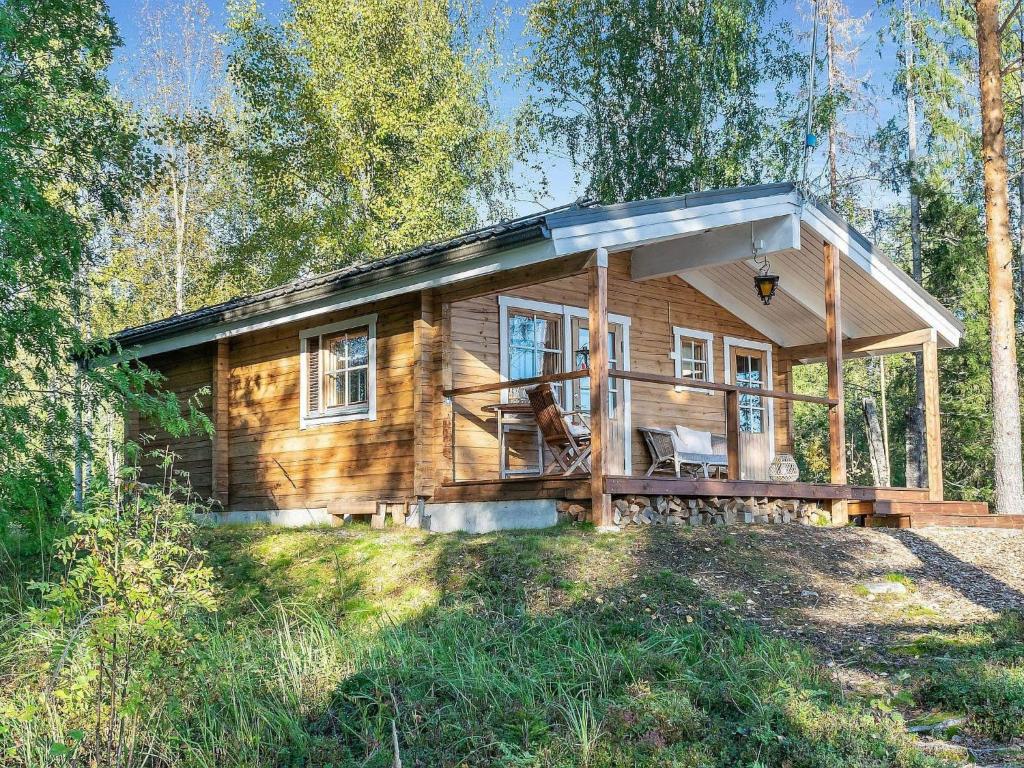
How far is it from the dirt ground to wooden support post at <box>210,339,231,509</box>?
639 centimetres

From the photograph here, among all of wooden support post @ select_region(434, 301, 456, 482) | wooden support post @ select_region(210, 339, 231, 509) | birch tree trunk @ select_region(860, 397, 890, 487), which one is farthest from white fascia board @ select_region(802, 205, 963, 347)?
birch tree trunk @ select_region(860, 397, 890, 487)

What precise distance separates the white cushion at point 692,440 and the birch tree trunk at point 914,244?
8.01 m

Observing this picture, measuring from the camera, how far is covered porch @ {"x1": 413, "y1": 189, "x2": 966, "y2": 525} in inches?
361

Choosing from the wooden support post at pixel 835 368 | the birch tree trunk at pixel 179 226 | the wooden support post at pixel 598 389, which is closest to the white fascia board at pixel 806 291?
the wooden support post at pixel 835 368

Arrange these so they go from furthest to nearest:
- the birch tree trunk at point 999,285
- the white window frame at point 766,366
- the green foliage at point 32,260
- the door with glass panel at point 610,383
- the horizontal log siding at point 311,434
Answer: the white window frame at point 766,366 → the birch tree trunk at point 999,285 → the door with glass panel at point 610,383 → the horizontal log siding at point 311,434 → the green foliage at point 32,260

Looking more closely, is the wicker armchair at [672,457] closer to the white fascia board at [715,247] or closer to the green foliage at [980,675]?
the white fascia board at [715,247]

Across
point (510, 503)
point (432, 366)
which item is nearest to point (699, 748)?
point (510, 503)

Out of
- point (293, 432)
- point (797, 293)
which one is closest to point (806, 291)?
point (797, 293)

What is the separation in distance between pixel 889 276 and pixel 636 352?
3.03m

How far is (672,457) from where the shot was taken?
1180 centimetres

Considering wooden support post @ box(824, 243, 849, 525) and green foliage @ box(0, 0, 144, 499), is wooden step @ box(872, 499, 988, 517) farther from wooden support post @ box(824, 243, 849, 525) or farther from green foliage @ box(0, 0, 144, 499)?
green foliage @ box(0, 0, 144, 499)

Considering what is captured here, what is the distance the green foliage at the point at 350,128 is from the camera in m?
21.4

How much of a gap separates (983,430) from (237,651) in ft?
57.6

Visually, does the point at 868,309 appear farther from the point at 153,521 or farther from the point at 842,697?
the point at 153,521
